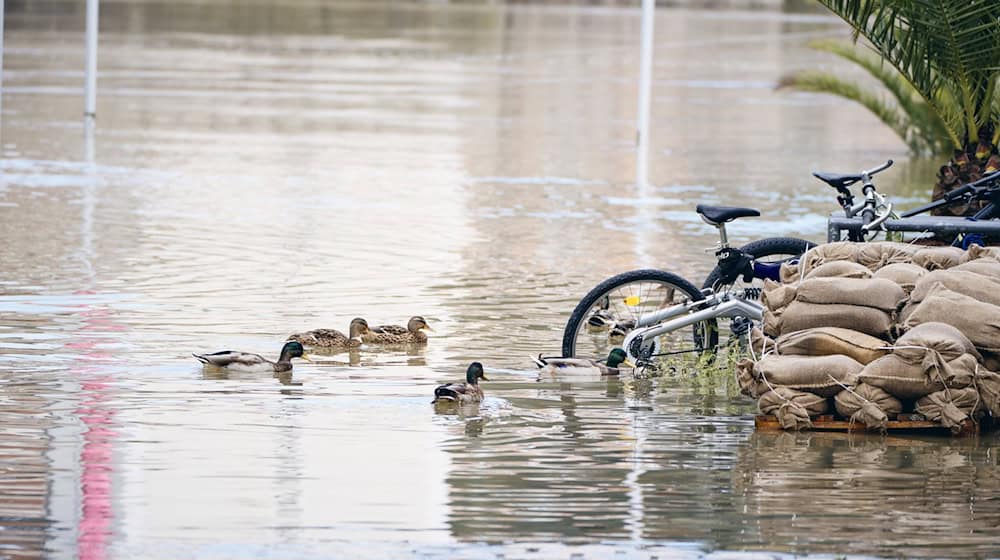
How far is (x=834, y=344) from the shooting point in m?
10.3

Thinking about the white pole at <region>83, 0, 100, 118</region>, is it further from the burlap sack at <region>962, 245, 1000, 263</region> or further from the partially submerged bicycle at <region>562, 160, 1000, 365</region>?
the burlap sack at <region>962, 245, 1000, 263</region>

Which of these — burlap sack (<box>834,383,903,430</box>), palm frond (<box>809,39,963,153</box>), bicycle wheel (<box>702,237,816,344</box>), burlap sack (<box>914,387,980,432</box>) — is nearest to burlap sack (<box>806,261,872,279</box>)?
bicycle wheel (<box>702,237,816,344</box>)

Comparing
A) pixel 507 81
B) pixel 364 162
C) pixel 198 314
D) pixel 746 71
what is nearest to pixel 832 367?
pixel 198 314

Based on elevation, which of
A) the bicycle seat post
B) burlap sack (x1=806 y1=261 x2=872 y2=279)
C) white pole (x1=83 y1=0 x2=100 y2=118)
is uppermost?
white pole (x1=83 y1=0 x2=100 y2=118)

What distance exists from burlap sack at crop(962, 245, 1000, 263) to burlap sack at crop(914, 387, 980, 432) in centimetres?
124

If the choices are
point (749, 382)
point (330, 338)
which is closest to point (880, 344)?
point (749, 382)

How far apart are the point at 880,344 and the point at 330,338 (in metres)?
3.57

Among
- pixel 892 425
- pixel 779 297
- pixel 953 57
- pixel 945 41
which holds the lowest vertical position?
pixel 892 425

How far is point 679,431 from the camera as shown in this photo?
395 inches

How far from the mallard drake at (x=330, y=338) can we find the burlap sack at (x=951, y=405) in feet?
12.6

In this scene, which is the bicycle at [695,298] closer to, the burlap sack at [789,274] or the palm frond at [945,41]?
the burlap sack at [789,274]

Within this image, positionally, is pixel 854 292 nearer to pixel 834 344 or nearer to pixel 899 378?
pixel 834 344

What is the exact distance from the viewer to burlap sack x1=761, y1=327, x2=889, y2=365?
33.4ft

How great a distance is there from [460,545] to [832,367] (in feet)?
9.97
